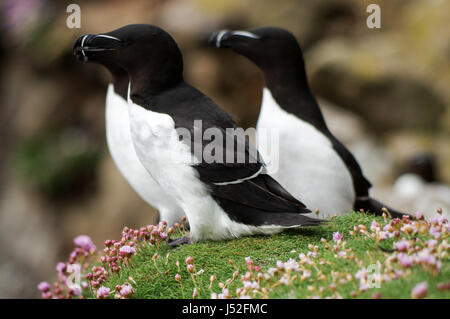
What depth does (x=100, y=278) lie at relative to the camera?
3.29 meters

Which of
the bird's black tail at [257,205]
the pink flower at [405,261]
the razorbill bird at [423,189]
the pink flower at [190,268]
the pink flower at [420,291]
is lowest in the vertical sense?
the razorbill bird at [423,189]

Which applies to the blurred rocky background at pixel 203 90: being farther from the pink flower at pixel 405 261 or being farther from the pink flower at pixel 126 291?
the pink flower at pixel 405 261

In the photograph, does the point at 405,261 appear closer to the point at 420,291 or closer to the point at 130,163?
the point at 420,291

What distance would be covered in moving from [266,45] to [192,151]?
136cm

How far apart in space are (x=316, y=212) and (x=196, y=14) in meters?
7.67

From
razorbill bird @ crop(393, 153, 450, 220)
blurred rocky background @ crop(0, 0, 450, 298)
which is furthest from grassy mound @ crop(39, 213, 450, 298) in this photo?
blurred rocky background @ crop(0, 0, 450, 298)

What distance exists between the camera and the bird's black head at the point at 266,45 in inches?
165

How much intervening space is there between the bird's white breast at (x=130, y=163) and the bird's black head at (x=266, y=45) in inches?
34.5

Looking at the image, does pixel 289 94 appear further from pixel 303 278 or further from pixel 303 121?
pixel 303 278

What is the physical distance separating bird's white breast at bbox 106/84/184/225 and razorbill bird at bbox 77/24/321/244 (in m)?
0.77

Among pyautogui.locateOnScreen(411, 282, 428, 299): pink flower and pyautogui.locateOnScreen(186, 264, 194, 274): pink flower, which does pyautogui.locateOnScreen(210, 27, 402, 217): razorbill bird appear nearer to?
pyautogui.locateOnScreen(186, 264, 194, 274): pink flower

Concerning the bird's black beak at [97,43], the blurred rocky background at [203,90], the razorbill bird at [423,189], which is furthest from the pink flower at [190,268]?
the blurred rocky background at [203,90]

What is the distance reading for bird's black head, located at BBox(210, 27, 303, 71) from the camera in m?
4.19

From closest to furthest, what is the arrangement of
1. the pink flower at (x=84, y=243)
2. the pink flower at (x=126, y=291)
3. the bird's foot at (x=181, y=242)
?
the pink flower at (x=126, y=291)
the bird's foot at (x=181, y=242)
the pink flower at (x=84, y=243)
